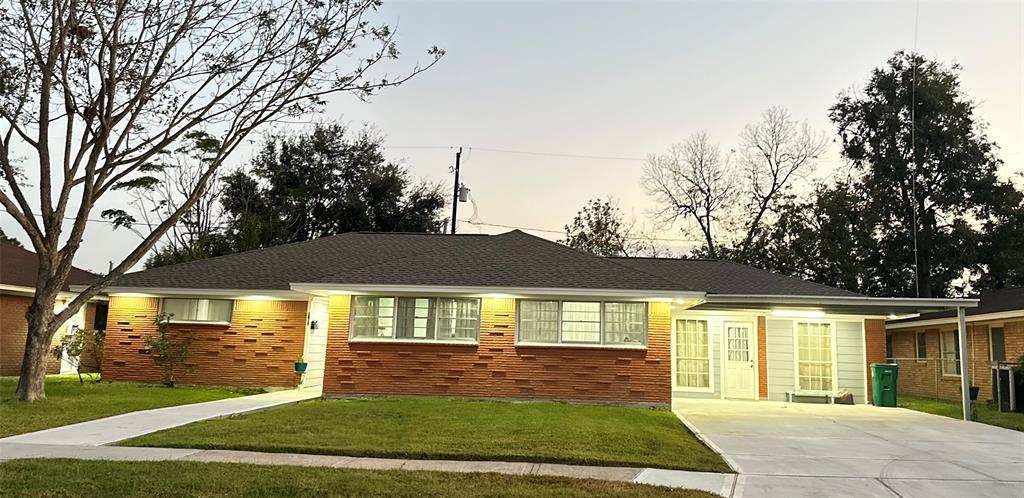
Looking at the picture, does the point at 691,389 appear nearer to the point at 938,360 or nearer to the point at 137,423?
Result: the point at 938,360

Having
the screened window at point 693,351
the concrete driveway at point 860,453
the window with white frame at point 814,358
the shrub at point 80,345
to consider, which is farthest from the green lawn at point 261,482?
the window with white frame at point 814,358

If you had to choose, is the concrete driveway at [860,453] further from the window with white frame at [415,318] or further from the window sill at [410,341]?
the window with white frame at [415,318]

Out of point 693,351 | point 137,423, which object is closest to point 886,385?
point 693,351

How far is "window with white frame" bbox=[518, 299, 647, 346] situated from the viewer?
1483 cm

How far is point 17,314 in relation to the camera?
19562mm

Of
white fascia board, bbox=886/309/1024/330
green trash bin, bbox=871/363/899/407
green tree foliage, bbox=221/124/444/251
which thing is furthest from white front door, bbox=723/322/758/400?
green tree foliage, bbox=221/124/444/251

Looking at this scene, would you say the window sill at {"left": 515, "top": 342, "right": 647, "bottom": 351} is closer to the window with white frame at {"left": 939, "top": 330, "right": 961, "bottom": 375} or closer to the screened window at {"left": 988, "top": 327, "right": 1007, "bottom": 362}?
the screened window at {"left": 988, "top": 327, "right": 1007, "bottom": 362}

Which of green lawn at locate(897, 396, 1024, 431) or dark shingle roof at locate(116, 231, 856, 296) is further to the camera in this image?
dark shingle roof at locate(116, 231, 856, 296)

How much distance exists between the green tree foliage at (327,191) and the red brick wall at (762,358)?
19.9 metres

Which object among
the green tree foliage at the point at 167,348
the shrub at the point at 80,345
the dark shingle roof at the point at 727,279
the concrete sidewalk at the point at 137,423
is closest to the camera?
the concrete sidewalk at the point at 137,423

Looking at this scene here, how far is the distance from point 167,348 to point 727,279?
532 inches

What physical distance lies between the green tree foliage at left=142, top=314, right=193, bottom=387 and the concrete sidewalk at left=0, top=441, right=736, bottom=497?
8.37m

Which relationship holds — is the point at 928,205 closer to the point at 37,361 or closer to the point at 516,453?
A: the point at 516,453

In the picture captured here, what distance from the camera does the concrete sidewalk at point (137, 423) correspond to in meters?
8.87
